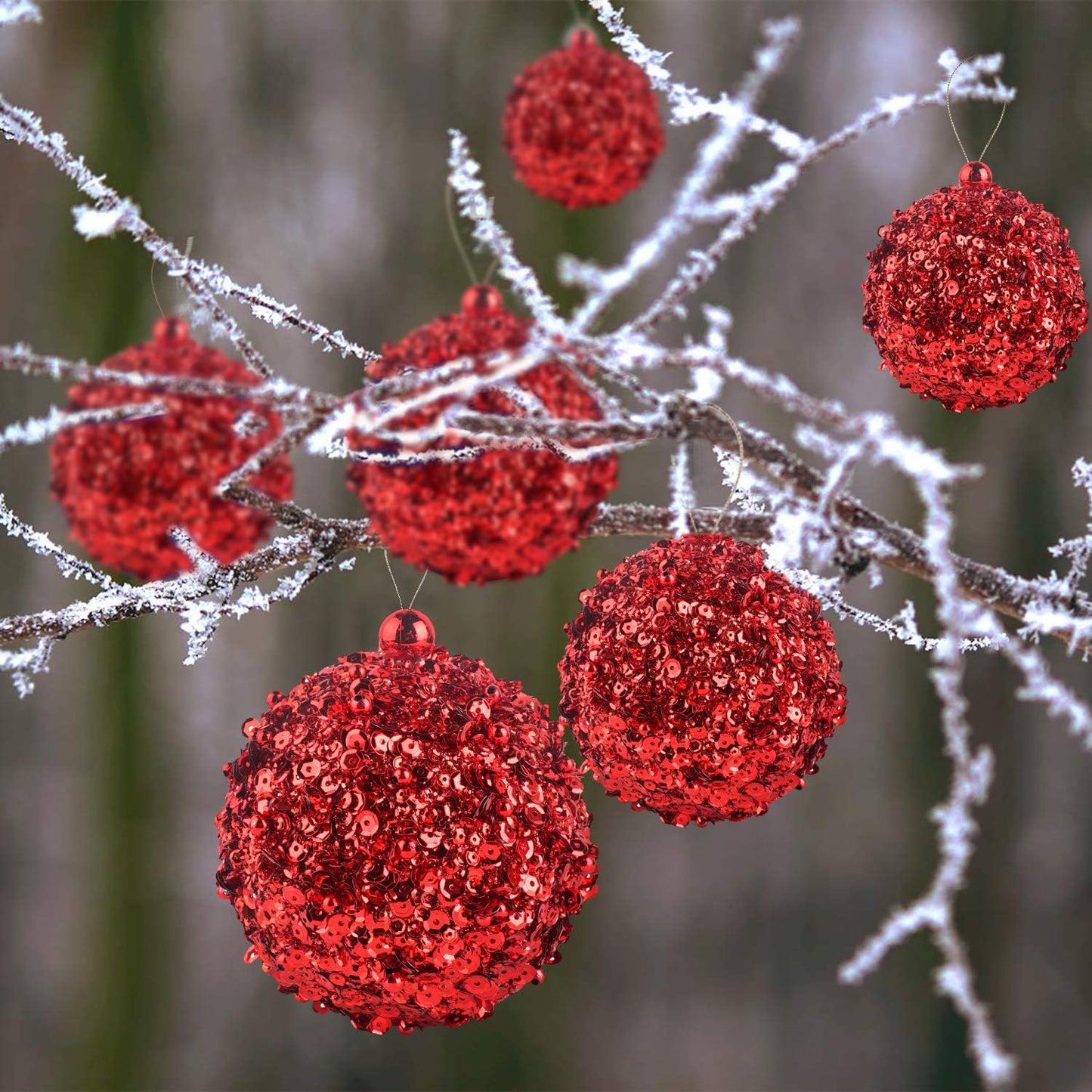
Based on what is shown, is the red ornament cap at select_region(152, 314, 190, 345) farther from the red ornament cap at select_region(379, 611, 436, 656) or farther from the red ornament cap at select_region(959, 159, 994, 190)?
the red ornament cap at select_region(959, 159, 994, 190)

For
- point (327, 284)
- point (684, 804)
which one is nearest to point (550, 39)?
point (327, 284)

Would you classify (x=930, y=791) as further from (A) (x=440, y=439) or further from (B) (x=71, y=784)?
(A) (x=440, y=439)

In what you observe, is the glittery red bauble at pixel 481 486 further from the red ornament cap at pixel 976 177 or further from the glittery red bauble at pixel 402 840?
the red ornament cap at pixel 976 177

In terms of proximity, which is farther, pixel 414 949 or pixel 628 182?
pixel 628 182

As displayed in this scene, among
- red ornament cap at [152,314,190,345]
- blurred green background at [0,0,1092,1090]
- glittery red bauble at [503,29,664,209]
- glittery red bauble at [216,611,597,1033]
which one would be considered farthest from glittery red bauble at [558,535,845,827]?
blurred green background at [0,0,1092,1090]

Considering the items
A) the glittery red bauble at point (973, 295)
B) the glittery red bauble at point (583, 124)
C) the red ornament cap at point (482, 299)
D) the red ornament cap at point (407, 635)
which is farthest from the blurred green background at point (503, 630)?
the red ornament cap at point (482, 299)

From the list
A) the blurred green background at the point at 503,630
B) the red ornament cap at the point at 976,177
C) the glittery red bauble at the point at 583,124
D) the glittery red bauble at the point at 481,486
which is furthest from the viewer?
the blurred green background at the point at 503,630

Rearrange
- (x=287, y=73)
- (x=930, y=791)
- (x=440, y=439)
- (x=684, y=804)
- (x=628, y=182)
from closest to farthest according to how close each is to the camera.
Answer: (x=440, y=439)
(x=684, y=804)
(x=628, y=182)
(x=287, y=73)
(x=930, y=791)
